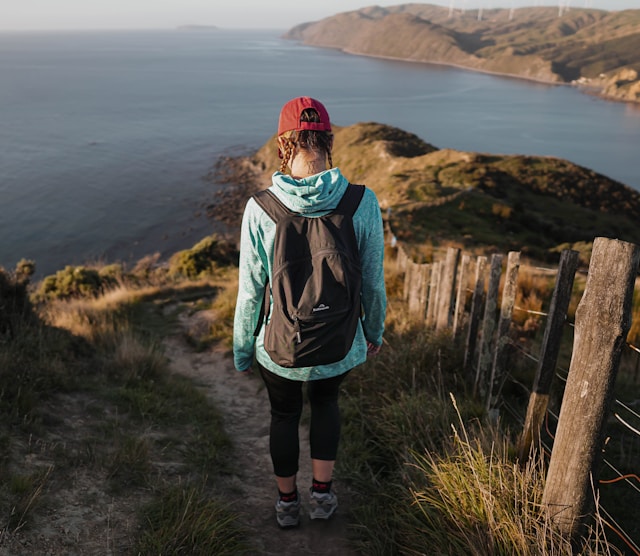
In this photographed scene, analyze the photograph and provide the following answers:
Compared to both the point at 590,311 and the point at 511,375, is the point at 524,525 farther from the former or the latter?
the point at 511,375

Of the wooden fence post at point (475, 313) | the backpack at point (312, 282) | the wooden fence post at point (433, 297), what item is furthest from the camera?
the wooden fence post at point (433, 297)

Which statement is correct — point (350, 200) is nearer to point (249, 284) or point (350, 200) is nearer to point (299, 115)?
point (299, 115)

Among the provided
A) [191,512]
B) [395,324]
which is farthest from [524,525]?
[395,324]

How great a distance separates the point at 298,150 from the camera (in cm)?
252

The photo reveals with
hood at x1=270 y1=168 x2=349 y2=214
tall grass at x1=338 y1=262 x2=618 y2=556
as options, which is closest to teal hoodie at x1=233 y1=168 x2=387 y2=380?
hood at x1=270 y1=168 x2=349 y2=214

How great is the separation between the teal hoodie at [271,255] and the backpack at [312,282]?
0.18 ft

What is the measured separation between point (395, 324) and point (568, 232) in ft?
78.2

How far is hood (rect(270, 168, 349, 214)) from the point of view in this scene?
7.87 feet

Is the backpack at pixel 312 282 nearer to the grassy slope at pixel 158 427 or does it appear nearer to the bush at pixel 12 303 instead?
the grassy slope at pixel 158 427

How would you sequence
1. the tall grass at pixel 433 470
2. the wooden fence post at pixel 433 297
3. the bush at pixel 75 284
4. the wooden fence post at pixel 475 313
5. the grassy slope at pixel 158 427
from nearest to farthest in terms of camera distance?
the tall grass at pixel 433 470 < the grassy slope at pixel 158 427 < the wooden fence post at pixel 475 313 < the wooden fence post at pixel 433 297 < the bush at pixel 75 284

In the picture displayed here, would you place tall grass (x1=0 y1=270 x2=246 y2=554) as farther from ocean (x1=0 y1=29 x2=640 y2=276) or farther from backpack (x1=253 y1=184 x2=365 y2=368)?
ocean (x1=0 y1=29 x2=640 y2=276)

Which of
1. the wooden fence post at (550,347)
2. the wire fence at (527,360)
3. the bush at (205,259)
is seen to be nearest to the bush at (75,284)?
the bush at (205,259)

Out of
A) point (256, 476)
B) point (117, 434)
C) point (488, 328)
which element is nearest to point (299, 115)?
point (488, 328)

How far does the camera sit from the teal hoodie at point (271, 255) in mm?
2428
